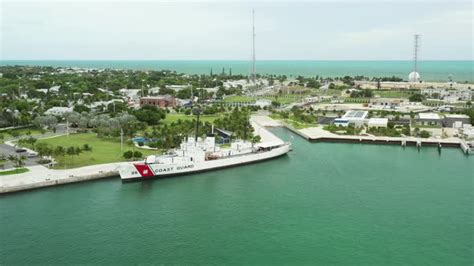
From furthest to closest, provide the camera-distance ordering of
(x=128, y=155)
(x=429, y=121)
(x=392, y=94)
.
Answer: (x=392, y=94) → (x=429, y=121) → (x=128, y=155)

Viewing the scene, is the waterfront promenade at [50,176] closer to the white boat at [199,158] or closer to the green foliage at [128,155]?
the green foliage at [128,155]

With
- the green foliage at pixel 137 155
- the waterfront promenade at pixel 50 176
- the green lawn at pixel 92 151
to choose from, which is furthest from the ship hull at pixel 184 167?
the green lawn at pixel 92 151

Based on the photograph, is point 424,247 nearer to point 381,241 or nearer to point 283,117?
point 381,241

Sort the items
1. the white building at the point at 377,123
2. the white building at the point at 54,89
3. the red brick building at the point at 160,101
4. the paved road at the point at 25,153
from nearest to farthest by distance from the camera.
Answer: the paved road at the point at 25,153, the white building at the point at 377,123, the red brick building at the point at 160,101, the white building at the point at 54,89

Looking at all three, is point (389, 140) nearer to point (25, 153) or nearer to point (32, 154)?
point (32, 154)

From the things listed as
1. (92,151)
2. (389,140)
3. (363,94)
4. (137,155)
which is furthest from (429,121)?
(92,151)
